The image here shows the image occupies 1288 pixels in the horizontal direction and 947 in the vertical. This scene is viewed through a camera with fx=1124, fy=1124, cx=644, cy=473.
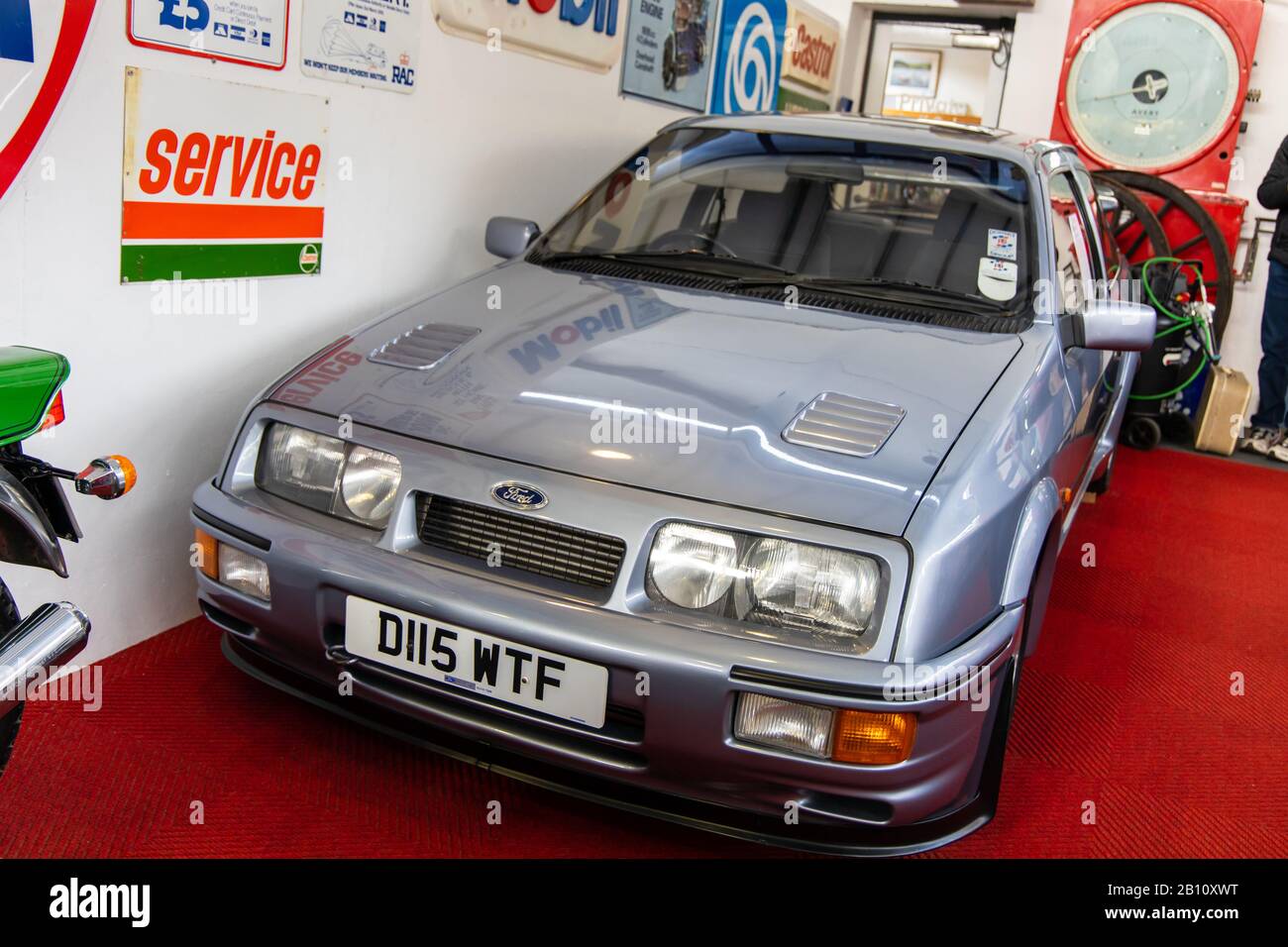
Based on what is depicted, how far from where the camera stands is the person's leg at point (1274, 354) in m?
5.23

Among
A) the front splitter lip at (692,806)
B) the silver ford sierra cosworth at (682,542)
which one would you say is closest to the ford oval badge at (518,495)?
the silver ford sierra cosworth at (682,542)

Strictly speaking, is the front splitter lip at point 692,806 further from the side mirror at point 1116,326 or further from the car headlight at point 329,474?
the side mirror at point 1116,326

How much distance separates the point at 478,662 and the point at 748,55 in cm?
423

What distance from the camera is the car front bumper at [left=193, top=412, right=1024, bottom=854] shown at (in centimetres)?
159

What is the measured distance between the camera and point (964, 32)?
6.59 m

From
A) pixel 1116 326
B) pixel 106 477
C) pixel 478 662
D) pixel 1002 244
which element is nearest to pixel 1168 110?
pixel 1002 244

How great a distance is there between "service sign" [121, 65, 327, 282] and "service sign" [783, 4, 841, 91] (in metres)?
3.59

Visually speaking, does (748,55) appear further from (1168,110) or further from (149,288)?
(149,288)

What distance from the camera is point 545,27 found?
3574 millimetres

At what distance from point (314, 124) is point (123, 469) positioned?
4.37 feet

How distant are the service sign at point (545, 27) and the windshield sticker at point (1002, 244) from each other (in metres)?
1.59

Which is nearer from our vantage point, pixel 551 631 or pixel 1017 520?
pixel 551 631
